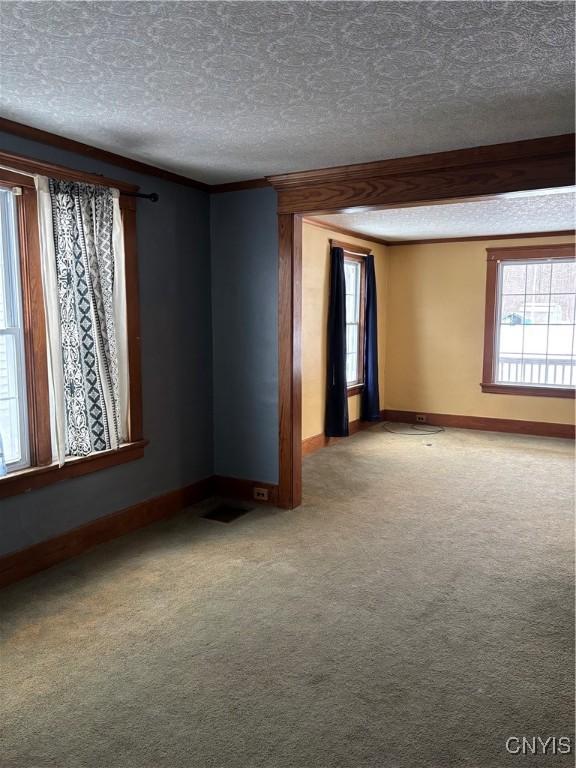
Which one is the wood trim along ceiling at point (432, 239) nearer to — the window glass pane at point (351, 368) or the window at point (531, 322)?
the window at point (531, 322)

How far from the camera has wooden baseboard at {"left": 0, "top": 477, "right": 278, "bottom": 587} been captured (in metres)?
3.19

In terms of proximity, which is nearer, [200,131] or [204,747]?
[204,747]

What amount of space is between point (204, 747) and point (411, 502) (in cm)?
283

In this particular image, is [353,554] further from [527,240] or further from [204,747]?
[527,240]

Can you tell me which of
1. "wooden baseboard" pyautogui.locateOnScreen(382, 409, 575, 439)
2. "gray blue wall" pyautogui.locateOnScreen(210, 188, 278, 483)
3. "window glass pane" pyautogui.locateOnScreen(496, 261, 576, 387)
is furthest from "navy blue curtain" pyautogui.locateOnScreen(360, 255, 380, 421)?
"gray blue wall" pyautogui.locateOnScreen(210, 188, 278, 483)

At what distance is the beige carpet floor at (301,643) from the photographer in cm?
201

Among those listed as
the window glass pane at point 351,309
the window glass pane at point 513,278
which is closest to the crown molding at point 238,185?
the window glass pane at point 351,309

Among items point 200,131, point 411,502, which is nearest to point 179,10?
point 200,131

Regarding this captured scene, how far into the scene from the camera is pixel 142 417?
3.98 meters

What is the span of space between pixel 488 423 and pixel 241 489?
3.87 meters

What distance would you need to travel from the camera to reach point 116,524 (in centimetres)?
379

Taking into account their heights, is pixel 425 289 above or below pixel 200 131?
below

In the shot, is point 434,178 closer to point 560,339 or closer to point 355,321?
point 355,321

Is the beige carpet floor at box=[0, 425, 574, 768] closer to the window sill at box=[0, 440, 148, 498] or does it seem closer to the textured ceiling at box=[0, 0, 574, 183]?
the window sill at box=[0, 440, 148, 498]
